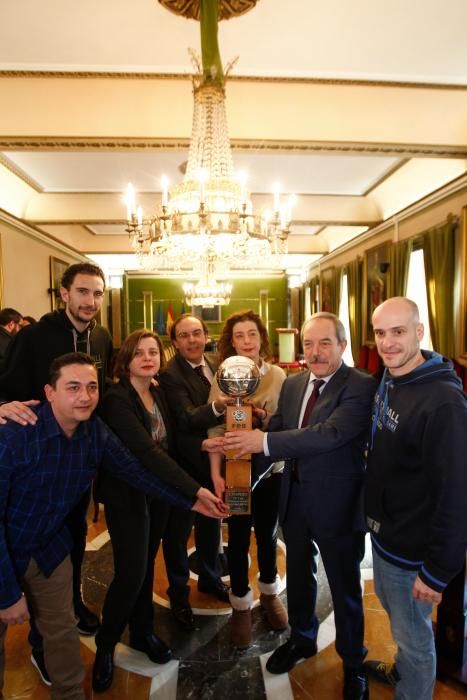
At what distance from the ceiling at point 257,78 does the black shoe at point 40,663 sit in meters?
3.83

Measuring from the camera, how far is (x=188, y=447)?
252cm

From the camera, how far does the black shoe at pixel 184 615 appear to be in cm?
261

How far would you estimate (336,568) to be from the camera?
200 centimetres

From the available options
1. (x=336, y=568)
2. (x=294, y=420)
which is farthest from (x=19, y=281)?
(x=336, y=568)

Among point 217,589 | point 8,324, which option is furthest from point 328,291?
point 217,589

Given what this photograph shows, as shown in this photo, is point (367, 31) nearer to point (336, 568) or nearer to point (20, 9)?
point (20, 9)

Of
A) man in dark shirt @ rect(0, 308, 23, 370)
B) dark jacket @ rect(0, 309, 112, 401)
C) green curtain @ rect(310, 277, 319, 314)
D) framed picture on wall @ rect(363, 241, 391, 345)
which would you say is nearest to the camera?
dark jacket @ rect(0, 309, 112, 401)

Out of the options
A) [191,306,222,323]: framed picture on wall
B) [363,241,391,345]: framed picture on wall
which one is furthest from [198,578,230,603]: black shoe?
[191,306,222,323]: framed picture on wall

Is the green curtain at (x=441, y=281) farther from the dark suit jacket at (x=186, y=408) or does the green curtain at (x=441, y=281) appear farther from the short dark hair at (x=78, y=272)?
the short dark hair at (x=78, y=272)

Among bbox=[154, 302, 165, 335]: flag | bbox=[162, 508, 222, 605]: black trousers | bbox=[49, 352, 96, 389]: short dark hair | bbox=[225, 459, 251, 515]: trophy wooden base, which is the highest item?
bbox=[154, 302, 165, 335]: flag

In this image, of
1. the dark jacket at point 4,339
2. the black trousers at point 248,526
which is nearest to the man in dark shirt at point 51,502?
the black trousers at point 248,526

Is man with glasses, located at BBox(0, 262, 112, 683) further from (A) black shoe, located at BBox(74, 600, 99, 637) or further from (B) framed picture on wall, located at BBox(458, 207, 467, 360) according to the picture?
(B) framed picture on wall, located at BBox(458, 207, 467, 360)

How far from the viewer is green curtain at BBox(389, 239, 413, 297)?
632 centimetres

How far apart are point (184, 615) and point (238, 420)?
159cm
